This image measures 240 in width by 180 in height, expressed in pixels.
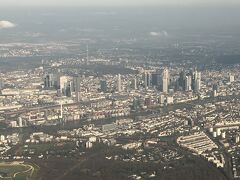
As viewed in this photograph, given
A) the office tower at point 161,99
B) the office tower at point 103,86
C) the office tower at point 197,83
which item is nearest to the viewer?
the office tower at point 161,99

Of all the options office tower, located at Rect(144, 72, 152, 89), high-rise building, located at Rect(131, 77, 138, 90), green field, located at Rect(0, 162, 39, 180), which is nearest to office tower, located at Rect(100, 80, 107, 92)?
high-rise building, located at Rect(131, 77, 138, 90)

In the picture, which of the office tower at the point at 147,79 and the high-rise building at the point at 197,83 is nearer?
the high-rise building at the point at 197,83

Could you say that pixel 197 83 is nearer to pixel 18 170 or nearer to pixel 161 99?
pixel 161 99

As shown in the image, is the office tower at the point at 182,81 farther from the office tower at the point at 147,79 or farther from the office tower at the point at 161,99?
the office tower at the point at 161,99

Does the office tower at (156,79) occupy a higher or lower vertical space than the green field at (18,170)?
higher

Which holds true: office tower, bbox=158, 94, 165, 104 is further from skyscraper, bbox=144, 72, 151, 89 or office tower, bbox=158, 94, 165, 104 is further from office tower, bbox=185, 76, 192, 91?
skyscraper, bbox=144, 72, 151, 89

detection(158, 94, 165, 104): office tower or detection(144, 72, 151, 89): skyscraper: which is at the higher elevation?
detection(144, 72, 151, 89): skyscraper

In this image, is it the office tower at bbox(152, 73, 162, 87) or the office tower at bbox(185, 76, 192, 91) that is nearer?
the office tower at bbox(185, 76, 192, 91)

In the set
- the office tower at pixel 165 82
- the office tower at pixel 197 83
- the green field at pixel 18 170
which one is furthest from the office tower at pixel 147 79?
the green field at pixel 18 170

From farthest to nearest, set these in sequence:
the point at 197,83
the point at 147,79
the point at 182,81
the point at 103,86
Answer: the point at 147,79
the point at 182,81
the point at 103,86
the point at 197,83

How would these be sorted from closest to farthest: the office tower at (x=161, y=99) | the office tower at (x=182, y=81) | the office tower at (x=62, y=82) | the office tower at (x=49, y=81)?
1. the office tower at (x=161, y=99)
2. the office tower at (x=62, y=82)
3. the office tower at (x=182, y=81)
4. the office tower at (x=49, y=81)

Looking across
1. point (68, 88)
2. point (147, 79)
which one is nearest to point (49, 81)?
point (68, 88)

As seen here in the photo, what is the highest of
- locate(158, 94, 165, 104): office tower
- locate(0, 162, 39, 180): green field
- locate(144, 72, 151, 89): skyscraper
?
locate(144, 72, 151, 89): skyscraper
